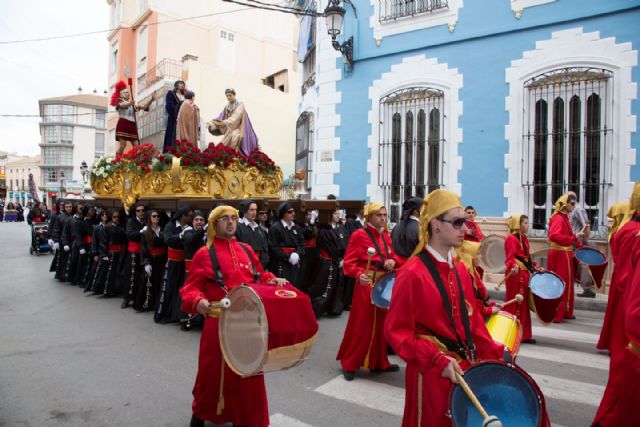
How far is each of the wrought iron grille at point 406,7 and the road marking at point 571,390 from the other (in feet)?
33.0

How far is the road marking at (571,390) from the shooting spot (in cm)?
495

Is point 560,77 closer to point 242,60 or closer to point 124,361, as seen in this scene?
point 124,361

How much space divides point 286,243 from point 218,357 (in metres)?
5.02

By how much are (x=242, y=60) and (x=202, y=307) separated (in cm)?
2758

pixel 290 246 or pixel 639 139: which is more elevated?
pixel 639 139

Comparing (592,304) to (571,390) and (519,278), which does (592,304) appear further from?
(571,390)

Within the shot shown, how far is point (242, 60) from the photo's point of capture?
29.5 m

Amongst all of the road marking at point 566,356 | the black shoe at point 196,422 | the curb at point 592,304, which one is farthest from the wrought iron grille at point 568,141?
the black shoe at point 196,422

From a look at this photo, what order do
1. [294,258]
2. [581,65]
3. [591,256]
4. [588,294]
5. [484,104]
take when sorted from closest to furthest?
1. [591,256]
2. [294,258]
3. [588,294]
4. [581,65]
5. [484,104]

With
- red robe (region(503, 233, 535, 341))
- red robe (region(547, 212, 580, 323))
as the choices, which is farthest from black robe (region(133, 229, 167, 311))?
red robe (region(547, 212, 580, 323))

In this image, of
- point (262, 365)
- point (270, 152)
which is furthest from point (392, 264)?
point (270, 152)

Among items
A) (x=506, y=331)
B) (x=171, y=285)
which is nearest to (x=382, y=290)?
(x=506, y=331)

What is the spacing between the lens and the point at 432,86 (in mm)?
12852

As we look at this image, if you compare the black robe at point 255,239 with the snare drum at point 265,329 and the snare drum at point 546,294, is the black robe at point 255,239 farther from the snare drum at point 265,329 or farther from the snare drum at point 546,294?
the snare drum at point 265,329
